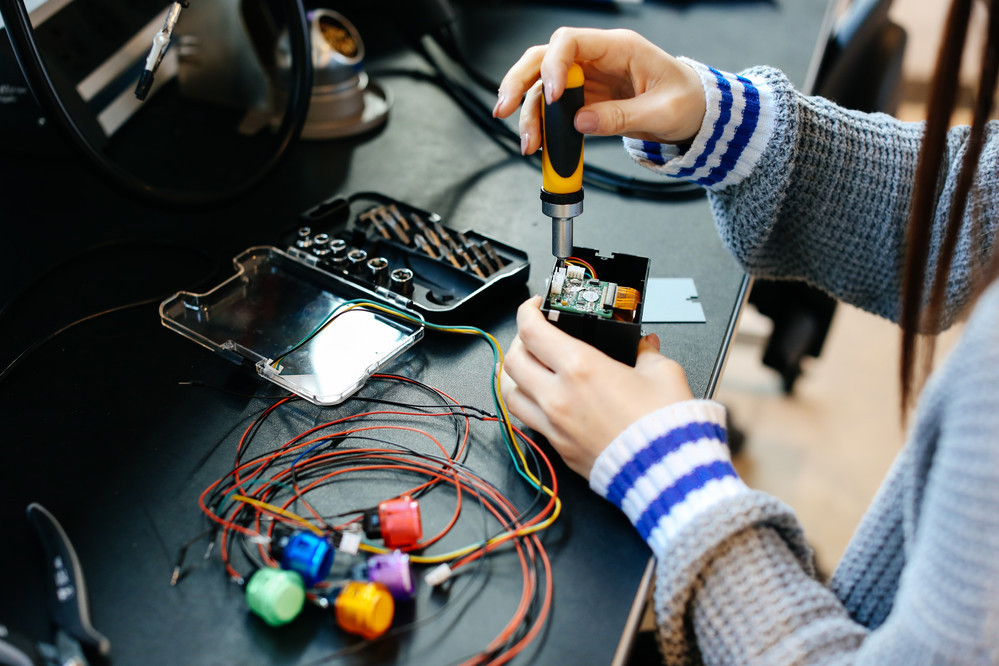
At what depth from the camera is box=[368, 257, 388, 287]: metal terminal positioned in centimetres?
80

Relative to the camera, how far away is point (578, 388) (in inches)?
23.7

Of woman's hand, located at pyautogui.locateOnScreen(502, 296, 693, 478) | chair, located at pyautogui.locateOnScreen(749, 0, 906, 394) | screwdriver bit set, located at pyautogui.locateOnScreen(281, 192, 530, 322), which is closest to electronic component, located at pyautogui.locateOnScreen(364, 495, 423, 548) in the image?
woman's hand, located at pyautogui.locateOnScreen(502, 296, 693, 478)

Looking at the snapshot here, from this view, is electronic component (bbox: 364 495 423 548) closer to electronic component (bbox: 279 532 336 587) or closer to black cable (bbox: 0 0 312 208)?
electronic component (bbox: 279 532 336 587)

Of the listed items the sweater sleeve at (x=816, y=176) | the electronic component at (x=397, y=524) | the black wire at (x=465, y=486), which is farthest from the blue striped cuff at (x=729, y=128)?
the electronic component at (x=397, y=524)

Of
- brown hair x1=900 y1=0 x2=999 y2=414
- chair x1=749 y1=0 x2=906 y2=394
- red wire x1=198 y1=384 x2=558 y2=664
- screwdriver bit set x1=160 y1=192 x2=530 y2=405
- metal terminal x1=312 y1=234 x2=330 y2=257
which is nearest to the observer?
red wire x1=198 y1=384 x2=558 y2=664

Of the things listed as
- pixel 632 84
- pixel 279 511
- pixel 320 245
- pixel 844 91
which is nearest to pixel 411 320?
pixel 320 245

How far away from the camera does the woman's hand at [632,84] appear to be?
713mm

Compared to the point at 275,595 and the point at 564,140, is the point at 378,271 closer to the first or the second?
the point at 564,140

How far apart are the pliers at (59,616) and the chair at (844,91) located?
1061mm

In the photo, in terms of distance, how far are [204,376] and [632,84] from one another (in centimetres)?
56

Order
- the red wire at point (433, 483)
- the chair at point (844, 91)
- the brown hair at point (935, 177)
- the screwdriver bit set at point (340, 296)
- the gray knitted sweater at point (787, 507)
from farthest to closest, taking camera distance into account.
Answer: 1. the chair at point (844, 91)
2. the screwdriver bit set at point (340, 296)
3. the brown hair at point (935, 177)
4. the red wire at point (433, 483)
5. the gray knitted sweater at point (787, 507)

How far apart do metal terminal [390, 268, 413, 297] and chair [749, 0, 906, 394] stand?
70 centimetres

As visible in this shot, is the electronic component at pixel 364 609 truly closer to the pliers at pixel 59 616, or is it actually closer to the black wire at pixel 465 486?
the black wire at pixel 465 486

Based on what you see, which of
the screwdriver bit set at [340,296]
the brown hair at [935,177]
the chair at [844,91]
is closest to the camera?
the brown hair at [935,177]
